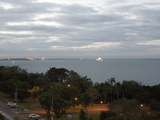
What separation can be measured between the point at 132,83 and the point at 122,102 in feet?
73.9

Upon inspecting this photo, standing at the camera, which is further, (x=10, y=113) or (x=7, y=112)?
(x=7, y=112)

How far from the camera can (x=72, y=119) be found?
41.7 metres

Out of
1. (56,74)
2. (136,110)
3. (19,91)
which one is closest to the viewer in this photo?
(136,110)

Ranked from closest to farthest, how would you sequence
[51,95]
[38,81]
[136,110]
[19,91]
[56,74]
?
[136,110] < [51,95] < [19,91] < [38,81] < [56,74]

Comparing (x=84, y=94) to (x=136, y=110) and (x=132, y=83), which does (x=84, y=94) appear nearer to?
(x=132, y=83)

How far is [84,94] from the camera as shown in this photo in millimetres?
55312

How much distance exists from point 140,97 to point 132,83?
8214mm

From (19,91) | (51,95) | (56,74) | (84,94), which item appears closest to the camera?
(51,95)

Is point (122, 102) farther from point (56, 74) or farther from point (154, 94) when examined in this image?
point (56, 74)

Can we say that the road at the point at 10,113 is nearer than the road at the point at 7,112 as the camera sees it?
Yes

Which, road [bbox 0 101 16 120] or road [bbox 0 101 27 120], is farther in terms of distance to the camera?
road [bbox 0 101 16 120]

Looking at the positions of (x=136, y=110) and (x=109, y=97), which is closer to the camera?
(x=136, y=110)

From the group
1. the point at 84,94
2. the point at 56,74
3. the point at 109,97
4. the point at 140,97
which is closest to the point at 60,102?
the point at 84,94

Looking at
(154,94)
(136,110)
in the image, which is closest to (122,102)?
(136,110)
